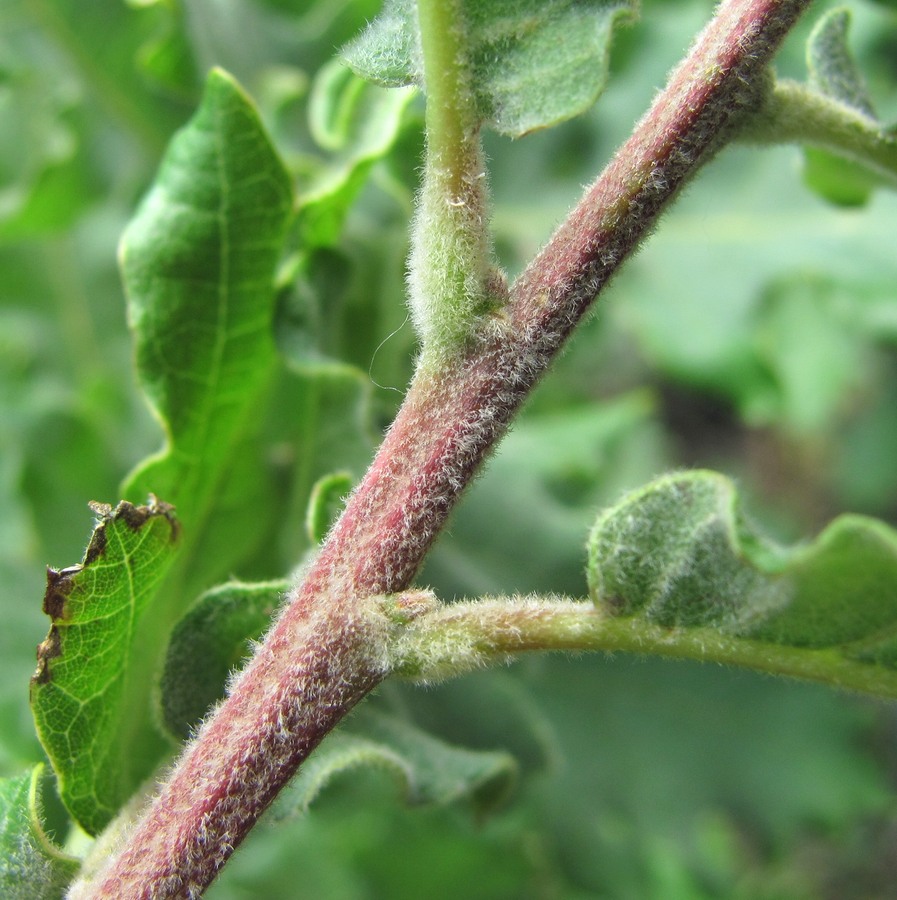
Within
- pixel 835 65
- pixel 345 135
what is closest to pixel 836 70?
pixel 835 65

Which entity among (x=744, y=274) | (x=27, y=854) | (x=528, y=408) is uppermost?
(x=27, y=854)

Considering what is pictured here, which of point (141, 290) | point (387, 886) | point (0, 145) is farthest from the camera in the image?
point (387, 886)

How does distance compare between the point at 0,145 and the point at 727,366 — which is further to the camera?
the point at 727,366

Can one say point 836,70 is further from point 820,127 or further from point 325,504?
point 325,504

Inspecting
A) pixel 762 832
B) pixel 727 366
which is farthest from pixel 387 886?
pixel 727 366

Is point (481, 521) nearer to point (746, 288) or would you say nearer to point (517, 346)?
point (746, 288)

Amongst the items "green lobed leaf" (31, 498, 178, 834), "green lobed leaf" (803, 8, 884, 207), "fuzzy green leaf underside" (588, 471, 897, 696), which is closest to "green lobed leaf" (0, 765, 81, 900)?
"green lobed leaf" (31, 498, 178, 834)

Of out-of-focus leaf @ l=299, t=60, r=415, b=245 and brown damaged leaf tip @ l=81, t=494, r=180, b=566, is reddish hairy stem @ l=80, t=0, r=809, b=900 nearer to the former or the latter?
brown damaged leaf tip @ l=81, t=494, r=180, b=566
